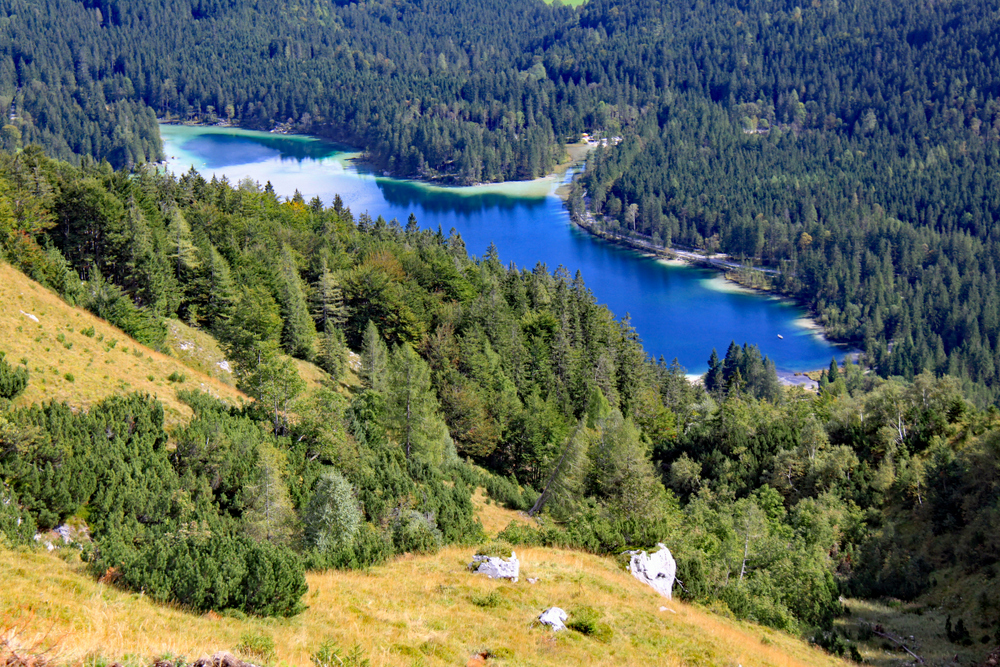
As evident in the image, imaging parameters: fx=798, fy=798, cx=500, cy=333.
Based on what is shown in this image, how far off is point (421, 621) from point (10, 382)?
19.6m

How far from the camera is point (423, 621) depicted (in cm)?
1842

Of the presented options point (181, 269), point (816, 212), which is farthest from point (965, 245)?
point (181, 269)

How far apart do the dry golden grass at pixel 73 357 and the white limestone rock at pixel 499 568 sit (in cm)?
1670

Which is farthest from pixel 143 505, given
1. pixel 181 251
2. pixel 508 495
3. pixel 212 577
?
pixel 181 251

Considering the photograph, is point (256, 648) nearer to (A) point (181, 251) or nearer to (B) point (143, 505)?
(B) point (143, 505)

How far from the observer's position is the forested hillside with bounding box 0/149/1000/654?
25.3m

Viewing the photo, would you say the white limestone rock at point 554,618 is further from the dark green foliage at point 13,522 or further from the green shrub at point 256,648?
the dark green foliage at point 13,522

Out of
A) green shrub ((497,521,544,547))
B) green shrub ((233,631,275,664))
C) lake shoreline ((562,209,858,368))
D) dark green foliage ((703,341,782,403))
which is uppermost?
green shrub ((233,631,275,664))

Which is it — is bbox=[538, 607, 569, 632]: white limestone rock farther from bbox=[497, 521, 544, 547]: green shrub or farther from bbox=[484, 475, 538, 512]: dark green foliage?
bbox=[484, 475, 538, 512]: dark green foliage

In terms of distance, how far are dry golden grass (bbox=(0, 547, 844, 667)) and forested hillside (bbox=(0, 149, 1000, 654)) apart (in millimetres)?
1139

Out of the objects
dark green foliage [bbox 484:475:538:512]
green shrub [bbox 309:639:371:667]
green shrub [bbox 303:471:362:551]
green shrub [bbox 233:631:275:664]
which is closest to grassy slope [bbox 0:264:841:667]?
green shrub [bbox 233:631:275:664]

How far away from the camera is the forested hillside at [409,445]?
2534 centimetres

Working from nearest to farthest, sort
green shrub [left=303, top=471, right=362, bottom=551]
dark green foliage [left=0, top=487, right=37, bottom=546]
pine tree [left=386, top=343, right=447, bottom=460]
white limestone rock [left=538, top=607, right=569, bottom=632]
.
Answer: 1. dark green foliage [left=0, top=487, right=37, bottom=546]
2. white limestone rock [left=538, top=607, right=569, bottom=632]
3. green shrub [left=303, top=471, right=362, bottom=551]
4. pine tree [left=386, top=343, right=447, bottom=460]

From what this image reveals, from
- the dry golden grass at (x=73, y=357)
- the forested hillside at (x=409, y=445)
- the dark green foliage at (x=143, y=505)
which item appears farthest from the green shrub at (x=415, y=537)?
the dry golden grass at (x=73, y=357)
